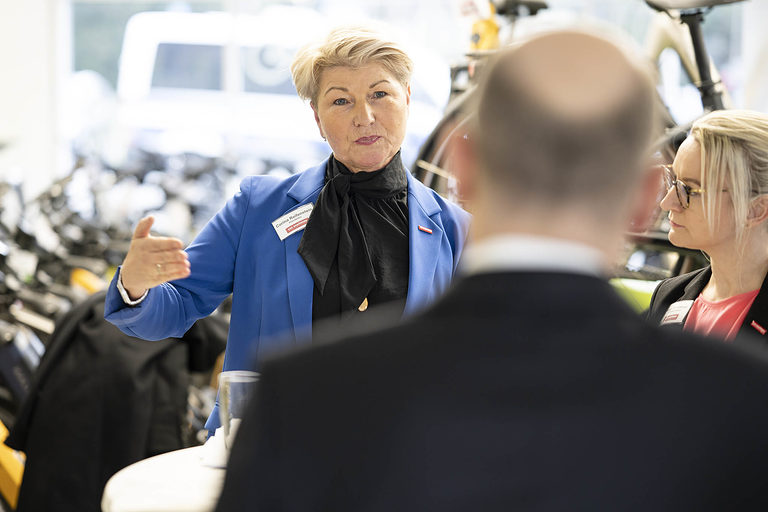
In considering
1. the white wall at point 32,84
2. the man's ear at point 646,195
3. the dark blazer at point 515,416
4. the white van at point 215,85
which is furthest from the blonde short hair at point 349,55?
the white wall at point 32,84

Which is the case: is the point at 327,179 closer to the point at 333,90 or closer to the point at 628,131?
the point at 333,90

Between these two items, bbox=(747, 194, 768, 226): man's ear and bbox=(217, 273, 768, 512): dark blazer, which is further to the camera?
bbox=(747, 194, 768, 226): man's ear

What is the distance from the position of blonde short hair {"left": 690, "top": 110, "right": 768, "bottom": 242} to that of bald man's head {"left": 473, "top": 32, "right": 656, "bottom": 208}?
126cm

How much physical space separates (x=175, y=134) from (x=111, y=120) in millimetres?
713

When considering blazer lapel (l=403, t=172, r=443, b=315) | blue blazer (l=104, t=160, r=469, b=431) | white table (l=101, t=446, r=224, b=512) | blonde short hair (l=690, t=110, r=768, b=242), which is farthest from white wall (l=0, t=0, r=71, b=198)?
blonde short hair (l=690, t=110, r=768, b=242)

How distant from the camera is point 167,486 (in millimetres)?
1631

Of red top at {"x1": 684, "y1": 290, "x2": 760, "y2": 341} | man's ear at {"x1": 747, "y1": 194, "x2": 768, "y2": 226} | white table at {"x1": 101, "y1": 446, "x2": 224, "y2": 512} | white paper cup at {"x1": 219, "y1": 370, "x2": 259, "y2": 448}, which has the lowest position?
white table at {"x1": 101, "y1": 446, "x2": 224, "y2": 512}

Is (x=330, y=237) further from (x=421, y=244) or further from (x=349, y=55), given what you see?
(x=349, y=55)

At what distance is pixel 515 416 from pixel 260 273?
1.26 m

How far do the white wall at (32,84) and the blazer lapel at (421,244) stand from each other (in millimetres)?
8153

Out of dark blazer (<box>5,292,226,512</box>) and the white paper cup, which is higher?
the white paper cup

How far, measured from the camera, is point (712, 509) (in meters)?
0.74

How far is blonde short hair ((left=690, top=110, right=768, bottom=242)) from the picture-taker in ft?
6.30

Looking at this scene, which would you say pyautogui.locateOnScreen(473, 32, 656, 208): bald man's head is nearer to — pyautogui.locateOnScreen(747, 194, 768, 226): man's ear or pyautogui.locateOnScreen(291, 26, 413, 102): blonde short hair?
pyautogui.locateOnScreen(291, 26, 413, 102): blonde short hair
